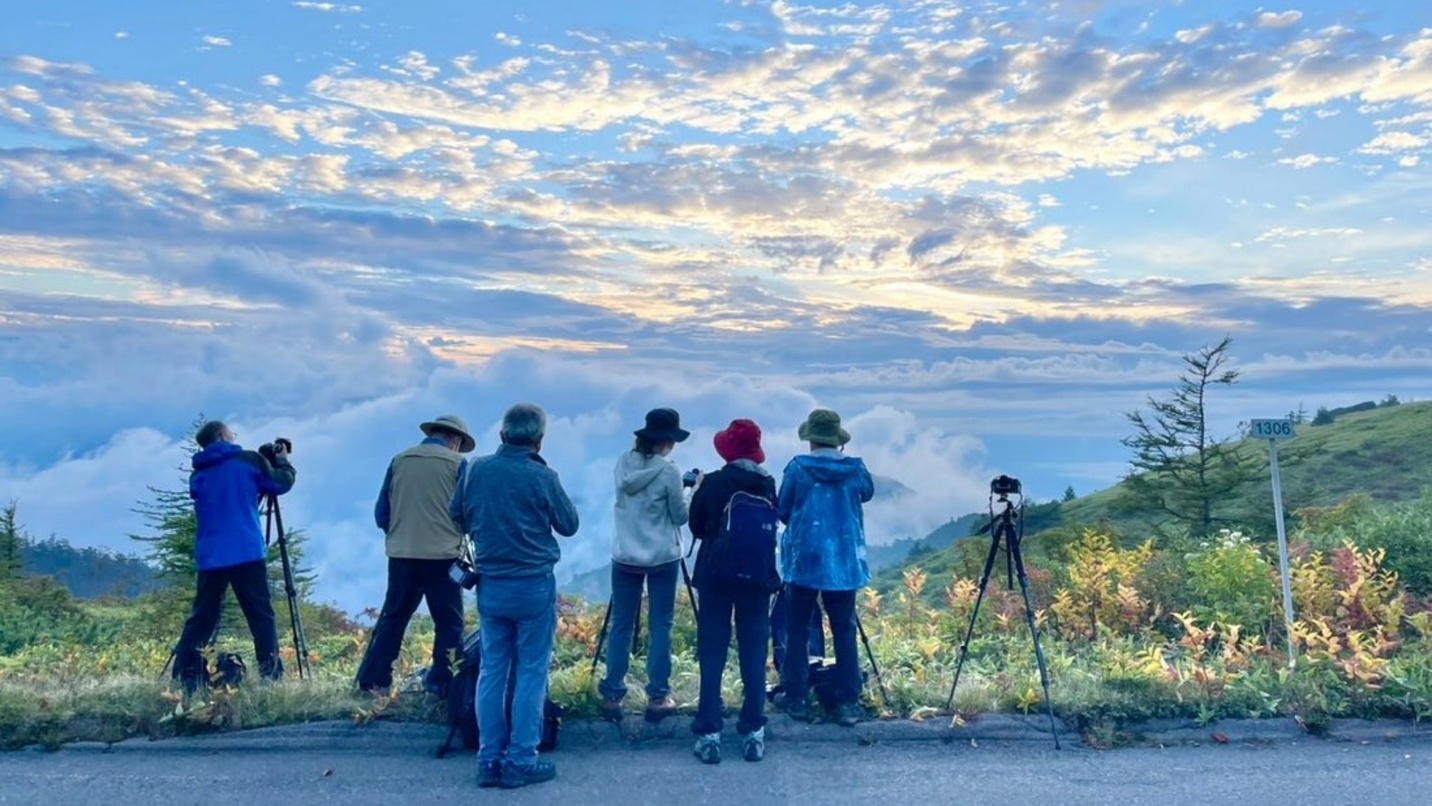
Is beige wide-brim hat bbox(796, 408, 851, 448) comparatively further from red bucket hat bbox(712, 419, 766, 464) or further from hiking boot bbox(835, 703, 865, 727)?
hiking boot bbox(835, 703, 865, 727)

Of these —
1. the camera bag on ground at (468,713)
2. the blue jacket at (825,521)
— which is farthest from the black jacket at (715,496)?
the camera bag on ground at (468,713)

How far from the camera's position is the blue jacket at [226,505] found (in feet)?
29.0

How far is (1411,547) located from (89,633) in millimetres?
20587

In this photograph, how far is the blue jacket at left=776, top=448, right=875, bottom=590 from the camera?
8.20 metres

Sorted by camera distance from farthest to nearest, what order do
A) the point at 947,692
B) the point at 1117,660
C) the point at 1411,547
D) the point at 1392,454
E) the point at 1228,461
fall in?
the point at 1392,454, the point at 1228,461, the point at 1411,547, the point at 1117,660, the point at 947,692

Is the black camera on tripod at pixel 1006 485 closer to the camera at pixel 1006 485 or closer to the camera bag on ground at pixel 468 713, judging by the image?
the camera at pixel 1006 485

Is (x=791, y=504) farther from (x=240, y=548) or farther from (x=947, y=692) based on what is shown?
(x=240, y=548)

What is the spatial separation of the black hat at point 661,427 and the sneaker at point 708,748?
6.94 feet

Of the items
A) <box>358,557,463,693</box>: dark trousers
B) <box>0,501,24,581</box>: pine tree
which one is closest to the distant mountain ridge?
<box>0,501,24,581</box>: pine tree

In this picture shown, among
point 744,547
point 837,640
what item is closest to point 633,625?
point 744,547

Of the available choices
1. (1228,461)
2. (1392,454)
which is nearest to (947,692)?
(1228,461)

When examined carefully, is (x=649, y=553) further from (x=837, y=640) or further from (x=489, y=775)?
(x=489, y=775)

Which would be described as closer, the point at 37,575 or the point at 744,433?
the point at 744,433

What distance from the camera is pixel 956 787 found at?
725cm
